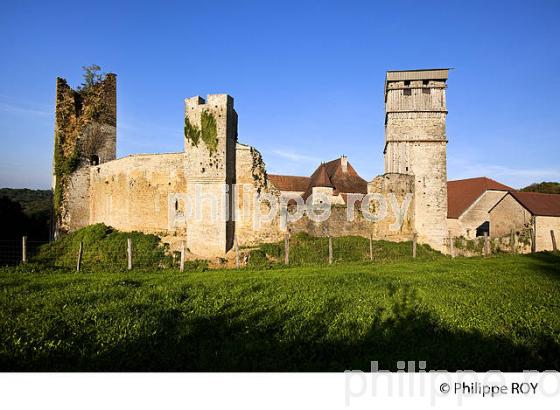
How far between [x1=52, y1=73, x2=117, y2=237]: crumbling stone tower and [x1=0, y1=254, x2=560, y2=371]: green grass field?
43.7 ft

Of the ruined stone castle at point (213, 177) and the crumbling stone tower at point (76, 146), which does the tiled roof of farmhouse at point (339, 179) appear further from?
the crumbling stone tower at point (76, 146)

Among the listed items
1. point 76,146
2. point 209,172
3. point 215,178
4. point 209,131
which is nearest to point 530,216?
point 215,178

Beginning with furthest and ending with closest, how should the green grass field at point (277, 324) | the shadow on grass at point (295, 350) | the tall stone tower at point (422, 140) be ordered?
the tall stone tower at point (422, 140), the green grass field at point (277, 324), the shadow on grass at point (295, 350)

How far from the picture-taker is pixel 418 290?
8.01 m

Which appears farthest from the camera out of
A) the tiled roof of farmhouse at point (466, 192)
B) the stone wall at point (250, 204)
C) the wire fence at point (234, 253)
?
the tiled roof of farmhouse at point (466, 192)

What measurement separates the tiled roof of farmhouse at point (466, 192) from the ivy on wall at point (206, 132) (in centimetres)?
2277

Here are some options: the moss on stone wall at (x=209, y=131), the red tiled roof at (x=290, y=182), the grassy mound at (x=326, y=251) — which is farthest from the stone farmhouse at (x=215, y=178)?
the red tiled roof at (x=290, y=182)

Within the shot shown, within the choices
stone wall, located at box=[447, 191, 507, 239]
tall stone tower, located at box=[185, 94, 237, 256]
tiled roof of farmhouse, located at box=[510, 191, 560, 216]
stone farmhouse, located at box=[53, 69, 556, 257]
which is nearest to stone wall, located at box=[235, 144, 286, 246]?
stone farmhouse, located at box=[53, 69, 556, 257]

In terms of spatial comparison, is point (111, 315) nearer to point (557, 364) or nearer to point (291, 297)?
point (291, 297)

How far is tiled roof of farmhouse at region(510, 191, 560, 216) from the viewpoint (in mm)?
23812

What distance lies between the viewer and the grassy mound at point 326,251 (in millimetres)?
16438

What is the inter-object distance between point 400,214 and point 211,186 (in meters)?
11.2

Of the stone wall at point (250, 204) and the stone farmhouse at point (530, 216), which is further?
the stone farmhouse at point (530, 216)
